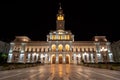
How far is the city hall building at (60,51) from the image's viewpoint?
5681 cm

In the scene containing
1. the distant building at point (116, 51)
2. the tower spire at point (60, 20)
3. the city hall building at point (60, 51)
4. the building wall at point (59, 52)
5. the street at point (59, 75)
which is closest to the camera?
the street at point (59, 75)

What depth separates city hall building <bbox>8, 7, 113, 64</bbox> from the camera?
56806 millimetres

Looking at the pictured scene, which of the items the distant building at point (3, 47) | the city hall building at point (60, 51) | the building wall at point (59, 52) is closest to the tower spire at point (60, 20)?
the city hall building at point (60, 51)

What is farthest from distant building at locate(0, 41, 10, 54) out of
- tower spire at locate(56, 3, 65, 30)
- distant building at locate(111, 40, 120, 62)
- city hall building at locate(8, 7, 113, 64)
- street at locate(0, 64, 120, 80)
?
distant building at locate(111, 40, 120, 62)

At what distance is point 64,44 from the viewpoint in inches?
2302

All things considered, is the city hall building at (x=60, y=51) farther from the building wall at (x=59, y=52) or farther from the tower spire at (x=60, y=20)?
the tower spire at (x=60, y=20)

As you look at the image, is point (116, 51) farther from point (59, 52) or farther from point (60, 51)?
point (59, 52)

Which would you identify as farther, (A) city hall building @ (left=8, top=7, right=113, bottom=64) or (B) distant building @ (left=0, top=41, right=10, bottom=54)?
(B) distant building @ (left=0, top=41, right=10, bottom=54)

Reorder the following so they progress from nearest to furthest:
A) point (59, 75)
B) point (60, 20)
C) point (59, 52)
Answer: point (59, 75) < point (59, 52) < point (60, 20)

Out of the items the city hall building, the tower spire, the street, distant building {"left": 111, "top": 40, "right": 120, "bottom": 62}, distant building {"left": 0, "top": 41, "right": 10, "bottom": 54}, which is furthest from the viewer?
the tower spire

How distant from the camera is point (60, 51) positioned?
56438mm

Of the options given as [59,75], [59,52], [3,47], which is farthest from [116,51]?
[3,47]

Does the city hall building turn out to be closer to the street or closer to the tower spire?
the tower spire

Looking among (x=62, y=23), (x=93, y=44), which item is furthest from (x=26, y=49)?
(x=93, y=44)
